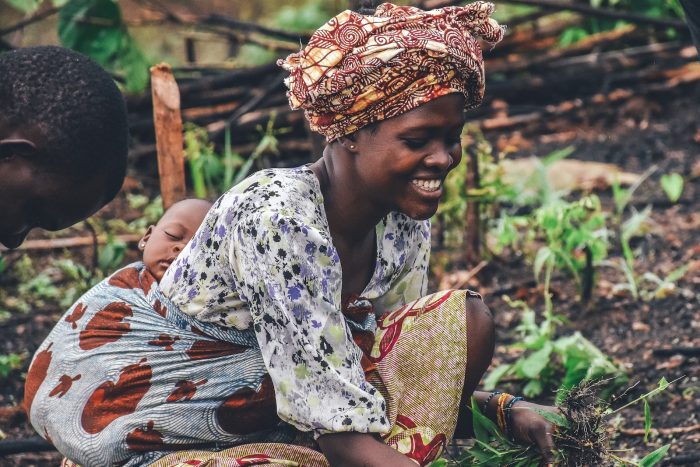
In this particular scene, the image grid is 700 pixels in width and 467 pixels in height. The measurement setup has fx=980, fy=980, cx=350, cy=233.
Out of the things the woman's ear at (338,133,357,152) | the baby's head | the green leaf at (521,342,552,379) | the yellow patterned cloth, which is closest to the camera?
the woman's ear at (338,133,357,152)

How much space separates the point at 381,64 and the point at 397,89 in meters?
0.07

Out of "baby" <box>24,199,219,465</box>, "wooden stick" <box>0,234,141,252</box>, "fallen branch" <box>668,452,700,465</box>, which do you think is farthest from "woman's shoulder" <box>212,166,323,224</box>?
"wooden stick" <box>0,234,141,252</box>

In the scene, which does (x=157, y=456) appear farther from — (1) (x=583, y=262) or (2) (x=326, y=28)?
(1) (x=583, y=262)

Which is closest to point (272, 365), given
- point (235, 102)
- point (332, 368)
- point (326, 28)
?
point (332, 368)

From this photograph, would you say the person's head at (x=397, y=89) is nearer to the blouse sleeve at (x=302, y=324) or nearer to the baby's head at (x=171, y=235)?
the blouse sleeve at (x=302, y=324)

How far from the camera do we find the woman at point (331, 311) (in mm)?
2234

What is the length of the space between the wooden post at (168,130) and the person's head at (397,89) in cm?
104

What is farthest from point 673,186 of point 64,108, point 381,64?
point 64,108

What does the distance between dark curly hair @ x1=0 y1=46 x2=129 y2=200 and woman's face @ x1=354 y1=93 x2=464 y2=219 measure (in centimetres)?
58

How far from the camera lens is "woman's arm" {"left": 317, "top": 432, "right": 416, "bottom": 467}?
2256 millimetres

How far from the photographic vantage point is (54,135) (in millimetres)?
2018

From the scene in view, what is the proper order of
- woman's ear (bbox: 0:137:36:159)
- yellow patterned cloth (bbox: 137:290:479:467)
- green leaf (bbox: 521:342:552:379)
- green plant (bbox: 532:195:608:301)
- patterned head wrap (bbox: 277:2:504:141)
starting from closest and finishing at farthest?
woman's ear (bbox: 0:137:36:159)
patterned head wrap (bbox: 277:2:504:141)
yellow patterned cloth (bbox: 137:290:479:467)
green leaf (bbox: 521:342:552:379)
green plant (bbox: 532:195:608:301)

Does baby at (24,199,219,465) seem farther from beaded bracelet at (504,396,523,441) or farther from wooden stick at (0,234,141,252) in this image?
wooden stick at (0,234,141,252)

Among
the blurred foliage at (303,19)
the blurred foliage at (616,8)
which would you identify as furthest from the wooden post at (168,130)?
the blurred foliage at (303,19)
